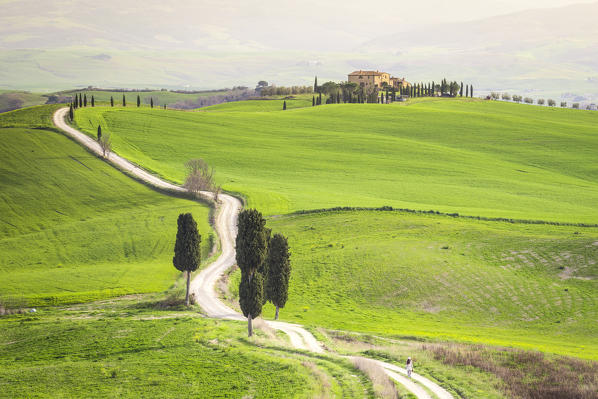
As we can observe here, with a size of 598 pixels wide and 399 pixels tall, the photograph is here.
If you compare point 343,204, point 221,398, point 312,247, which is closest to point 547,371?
point 221,398

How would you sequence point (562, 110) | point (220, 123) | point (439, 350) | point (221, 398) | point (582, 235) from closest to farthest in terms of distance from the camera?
point (221, 398) < point (439, 350) < point (582, 235) < point (220, 123) < point (562, 110)

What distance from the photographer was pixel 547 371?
34.4 m

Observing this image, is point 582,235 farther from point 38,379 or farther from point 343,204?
point 38,379

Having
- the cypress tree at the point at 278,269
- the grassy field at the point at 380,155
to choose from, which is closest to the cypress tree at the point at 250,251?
the cypress tree at the point at 278,269

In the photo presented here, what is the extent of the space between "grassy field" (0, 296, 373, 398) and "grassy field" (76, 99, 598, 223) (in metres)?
42.9

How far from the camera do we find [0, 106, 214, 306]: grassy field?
58719 millimetres

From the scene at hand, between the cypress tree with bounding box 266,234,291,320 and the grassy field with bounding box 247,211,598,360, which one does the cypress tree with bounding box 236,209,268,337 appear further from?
the grassy field with bounding box 247,211,598,360

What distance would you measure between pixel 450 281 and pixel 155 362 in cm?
3364

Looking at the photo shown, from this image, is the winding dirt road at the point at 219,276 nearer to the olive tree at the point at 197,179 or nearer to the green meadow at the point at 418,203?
the olive tree at the point at 197,179

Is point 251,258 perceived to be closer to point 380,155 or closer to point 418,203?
point 418,203

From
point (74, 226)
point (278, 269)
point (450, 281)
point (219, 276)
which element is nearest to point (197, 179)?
point (74, 226)

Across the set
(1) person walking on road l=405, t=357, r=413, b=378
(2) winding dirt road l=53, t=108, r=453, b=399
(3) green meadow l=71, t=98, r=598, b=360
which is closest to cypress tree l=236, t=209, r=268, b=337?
(2) winding dirt road l=53, t=108, r=453, b=399

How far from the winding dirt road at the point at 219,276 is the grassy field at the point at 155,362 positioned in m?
2.44

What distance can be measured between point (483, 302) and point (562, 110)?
163 m
